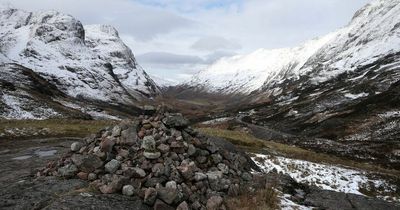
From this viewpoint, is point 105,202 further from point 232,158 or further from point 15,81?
point 15,81

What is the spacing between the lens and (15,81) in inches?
6314

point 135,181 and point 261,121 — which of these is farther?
point 261,121

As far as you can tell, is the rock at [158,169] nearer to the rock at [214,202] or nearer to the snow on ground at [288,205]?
the rock at [214,202]

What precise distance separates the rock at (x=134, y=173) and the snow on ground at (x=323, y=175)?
14.2m

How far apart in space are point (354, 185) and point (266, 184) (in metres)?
14.2

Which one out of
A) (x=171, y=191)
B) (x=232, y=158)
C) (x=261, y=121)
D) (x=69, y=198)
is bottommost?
(x=69, y=198)

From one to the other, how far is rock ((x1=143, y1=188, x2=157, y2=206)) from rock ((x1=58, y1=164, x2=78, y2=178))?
149 inches

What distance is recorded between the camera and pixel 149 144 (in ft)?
58.2

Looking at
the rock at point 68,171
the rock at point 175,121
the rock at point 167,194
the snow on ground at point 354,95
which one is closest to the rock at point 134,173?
the rock at point 167,194

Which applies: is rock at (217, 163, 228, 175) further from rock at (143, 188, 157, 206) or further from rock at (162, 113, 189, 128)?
rock at (143, 188, 157, 206)

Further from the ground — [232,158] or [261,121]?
[261,121]

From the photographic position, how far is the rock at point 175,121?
19.5 metres

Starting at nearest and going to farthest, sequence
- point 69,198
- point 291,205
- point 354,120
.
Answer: point 69,198, point 291,205, point 354,120

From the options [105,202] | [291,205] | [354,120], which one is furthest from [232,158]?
[354,120]
